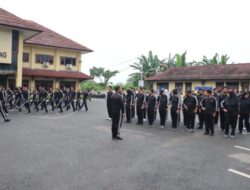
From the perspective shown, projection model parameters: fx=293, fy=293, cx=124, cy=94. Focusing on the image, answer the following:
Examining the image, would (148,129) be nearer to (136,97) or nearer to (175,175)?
(136,97)

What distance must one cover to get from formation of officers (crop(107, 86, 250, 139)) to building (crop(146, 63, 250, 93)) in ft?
62.4

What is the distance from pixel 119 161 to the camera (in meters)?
7.22

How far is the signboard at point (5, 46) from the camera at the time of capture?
77.3ft

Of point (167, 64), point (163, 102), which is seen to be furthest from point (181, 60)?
point (163, 102)

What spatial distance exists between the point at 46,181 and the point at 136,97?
997 cm

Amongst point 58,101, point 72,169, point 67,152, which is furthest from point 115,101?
point 58,101

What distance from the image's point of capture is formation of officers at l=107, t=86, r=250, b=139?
10.4 m

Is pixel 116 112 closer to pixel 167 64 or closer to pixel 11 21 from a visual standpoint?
pixel 11 21

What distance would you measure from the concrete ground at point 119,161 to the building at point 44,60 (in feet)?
51.2

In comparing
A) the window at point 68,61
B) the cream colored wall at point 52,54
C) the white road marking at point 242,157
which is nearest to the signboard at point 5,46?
the cream colored wall at point 52,54

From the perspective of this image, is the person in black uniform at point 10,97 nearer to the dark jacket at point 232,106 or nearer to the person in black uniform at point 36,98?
the person in black uniform at point 36,98

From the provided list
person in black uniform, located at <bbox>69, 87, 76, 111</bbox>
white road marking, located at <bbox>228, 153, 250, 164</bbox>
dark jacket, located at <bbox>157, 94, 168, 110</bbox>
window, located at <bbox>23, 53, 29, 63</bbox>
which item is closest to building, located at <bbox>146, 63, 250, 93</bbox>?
window, located at <bbox>23, 53, 29, 63</bbox>

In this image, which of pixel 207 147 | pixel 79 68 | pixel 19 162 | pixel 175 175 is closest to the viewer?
pixel 175 175

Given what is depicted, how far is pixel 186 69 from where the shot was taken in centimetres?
3919
